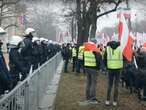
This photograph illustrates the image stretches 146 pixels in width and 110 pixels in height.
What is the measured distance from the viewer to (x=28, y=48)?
15.7 metres

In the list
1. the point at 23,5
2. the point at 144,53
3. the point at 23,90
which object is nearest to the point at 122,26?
the point at 144,53

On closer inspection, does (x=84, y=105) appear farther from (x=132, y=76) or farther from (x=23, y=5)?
(x=23, y=5)

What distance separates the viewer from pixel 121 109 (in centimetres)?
1416

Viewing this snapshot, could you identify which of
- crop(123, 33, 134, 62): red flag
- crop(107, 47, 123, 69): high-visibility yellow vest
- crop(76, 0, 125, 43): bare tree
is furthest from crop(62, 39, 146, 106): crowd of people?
crop(76, 0, 125, 43): bare tree

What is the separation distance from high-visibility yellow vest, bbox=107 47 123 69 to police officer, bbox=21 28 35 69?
244 centimetres

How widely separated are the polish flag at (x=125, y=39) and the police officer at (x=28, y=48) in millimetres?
2687

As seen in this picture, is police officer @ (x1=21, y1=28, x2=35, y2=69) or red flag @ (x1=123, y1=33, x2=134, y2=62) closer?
red flag @ (x1=123, y1=33, x2=134, y2=62)

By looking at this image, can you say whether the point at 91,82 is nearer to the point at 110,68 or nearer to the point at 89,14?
the point at 110,68

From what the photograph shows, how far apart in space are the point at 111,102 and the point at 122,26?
7.72ft

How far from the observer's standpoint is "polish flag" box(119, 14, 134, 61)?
1516 centimetres

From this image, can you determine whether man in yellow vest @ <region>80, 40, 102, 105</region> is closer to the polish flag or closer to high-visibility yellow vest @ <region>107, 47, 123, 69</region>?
high-visibility yellow vest @ <region>107, 47, 123, 69</region>

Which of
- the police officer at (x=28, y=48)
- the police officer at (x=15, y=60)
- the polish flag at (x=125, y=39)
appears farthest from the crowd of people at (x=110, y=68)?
the police officer at (x=15, y=60)

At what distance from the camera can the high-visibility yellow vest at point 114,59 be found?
14.5 metres

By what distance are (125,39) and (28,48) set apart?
2.94 metres
